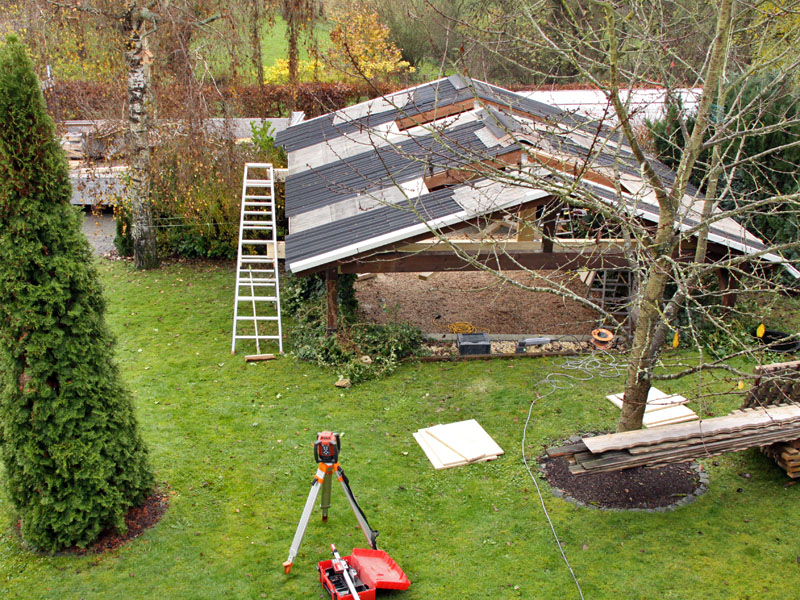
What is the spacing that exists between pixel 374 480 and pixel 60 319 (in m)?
3.99

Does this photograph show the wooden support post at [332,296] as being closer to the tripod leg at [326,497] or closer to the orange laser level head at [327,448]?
the tripod leg at [326,497]


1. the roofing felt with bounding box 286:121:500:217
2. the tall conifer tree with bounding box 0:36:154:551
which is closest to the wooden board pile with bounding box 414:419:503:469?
the tall conifer tree with bounding box 0:36:154:551

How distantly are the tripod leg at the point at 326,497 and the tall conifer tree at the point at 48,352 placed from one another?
2063mm

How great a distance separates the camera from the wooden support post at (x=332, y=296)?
1094 cm

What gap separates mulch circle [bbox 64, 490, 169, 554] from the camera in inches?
269

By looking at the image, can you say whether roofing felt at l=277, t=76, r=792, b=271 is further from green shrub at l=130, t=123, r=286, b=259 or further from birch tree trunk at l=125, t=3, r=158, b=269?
birch tree trunk at l=125, t=3, r=158, b=269

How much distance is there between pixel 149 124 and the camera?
46.6 ft

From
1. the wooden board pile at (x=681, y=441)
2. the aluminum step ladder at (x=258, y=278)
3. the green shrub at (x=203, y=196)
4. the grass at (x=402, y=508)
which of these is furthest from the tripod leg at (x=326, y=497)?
the green shrub at (x=203, y=196)

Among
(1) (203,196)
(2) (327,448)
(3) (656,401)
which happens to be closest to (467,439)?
(3) (656,401)

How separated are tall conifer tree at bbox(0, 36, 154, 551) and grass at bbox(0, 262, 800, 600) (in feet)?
2.16

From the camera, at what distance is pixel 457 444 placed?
29.2ft

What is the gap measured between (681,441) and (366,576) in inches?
142

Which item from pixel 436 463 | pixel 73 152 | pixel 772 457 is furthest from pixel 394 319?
pixel 73 152

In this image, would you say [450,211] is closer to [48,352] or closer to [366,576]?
[366,576]
